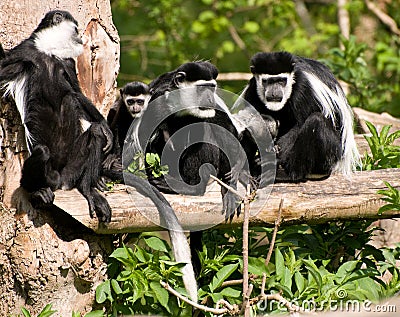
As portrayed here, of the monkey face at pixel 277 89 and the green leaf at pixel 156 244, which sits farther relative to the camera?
the monkey face at pixel 277 89

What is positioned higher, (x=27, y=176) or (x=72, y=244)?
(x=27, y=176)

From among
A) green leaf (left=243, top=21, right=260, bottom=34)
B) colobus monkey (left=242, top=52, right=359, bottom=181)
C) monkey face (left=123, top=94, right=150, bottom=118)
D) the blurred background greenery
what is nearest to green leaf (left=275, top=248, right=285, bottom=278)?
colobus monkey (left=242, top=52, right=359, bottom=181)

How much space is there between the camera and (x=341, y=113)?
4.23m

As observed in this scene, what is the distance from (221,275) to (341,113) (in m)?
1.42

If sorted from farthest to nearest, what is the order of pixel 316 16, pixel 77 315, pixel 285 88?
pixel 316 16
pixel 285 88
pixel 77 315

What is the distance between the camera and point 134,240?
391 centimetres

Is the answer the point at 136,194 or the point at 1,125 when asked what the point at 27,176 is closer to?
the point at 1,125

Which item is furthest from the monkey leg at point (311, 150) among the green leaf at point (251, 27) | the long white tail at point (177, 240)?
the green leaf at point (251, 27)

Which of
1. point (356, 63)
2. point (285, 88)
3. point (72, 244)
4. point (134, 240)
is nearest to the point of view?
point (72, 244)

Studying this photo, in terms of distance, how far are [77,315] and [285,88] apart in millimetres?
1926

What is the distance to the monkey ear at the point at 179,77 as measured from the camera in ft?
13.3

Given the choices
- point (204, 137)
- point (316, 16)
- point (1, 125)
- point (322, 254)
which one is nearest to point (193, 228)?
point (204, 137)

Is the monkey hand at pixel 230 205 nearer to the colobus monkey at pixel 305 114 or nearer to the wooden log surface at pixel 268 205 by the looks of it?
the wooden log surface at pixel 268 205

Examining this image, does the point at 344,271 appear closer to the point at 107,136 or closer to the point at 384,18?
the point at 107,136
